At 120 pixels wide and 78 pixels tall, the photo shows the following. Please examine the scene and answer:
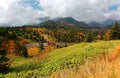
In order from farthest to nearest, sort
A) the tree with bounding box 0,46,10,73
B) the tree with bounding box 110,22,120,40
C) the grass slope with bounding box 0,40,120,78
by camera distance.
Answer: the tree with bounding box 110,22,120,40 < the tree with bounding box 0,46,10,73 < the grass slope with bounding box 0,40,120,78

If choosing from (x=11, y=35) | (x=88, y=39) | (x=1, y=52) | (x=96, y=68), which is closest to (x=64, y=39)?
(x=11, y=35)

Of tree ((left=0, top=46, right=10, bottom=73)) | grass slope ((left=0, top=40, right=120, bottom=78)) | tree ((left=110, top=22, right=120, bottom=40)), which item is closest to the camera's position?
grass slope ((left=0, top=40, right=120, bottom=78))

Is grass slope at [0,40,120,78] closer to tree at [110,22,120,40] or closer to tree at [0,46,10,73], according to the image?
tree at [0,46,10,73]

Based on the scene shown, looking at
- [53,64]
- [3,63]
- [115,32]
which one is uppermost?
[53,64]

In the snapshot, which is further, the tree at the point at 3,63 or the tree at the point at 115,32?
the tree at the point at 115,32

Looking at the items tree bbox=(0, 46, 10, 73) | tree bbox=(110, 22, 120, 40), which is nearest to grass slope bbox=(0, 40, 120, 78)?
tree bbox=(0, 46, 10, 73)

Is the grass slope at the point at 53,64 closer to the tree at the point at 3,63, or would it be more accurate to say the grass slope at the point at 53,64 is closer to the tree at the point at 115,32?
the tree at the point at 3,63

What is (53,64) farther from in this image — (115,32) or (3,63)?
(115,32)

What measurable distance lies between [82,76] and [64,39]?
615ft

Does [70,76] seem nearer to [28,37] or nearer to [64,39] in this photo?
[28,37]

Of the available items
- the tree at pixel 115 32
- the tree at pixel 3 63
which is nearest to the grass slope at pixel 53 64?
the tree at pixel 3 63

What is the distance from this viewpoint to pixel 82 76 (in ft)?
24.8

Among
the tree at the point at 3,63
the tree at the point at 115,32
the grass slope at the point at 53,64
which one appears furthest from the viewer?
the tree at the point at 115,32

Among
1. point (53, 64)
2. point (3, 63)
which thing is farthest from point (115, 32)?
point (53, 64)
